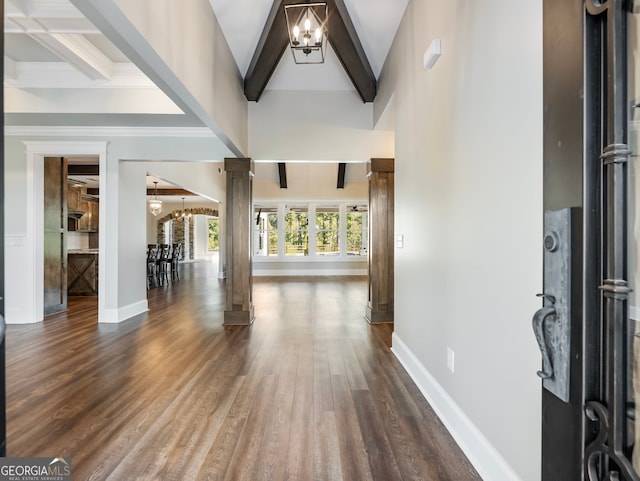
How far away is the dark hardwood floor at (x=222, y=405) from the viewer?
5.66 ft

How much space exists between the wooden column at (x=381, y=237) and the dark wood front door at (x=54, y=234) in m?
4.76

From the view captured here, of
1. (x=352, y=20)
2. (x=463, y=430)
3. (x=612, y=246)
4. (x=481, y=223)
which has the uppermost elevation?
(x=352, y=20)

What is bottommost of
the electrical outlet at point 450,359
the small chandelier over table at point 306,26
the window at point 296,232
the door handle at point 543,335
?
the electrical outlet at point 450,359

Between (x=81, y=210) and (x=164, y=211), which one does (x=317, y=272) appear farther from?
(x=164, y=211)

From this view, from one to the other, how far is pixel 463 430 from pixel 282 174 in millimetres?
7795

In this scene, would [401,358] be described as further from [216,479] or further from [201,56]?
[201,56]

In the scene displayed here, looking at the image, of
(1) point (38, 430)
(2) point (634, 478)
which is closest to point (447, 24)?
(2) point (634, 478)

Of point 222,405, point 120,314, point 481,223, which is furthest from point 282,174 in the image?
point 481,223

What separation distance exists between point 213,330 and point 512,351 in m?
3.58

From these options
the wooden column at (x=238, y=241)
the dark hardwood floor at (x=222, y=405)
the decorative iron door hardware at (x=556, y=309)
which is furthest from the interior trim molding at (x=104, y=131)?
the decorative iron door hardware at (x=556, y=309)

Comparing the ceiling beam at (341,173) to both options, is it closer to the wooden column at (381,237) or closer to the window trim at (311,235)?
the window trim at (311,235)

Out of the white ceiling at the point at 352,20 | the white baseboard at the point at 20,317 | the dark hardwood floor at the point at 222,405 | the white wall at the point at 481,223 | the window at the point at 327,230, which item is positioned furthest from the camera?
the window at the point at 327,230

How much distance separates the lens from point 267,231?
10.3m

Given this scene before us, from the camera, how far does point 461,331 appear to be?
193cm
